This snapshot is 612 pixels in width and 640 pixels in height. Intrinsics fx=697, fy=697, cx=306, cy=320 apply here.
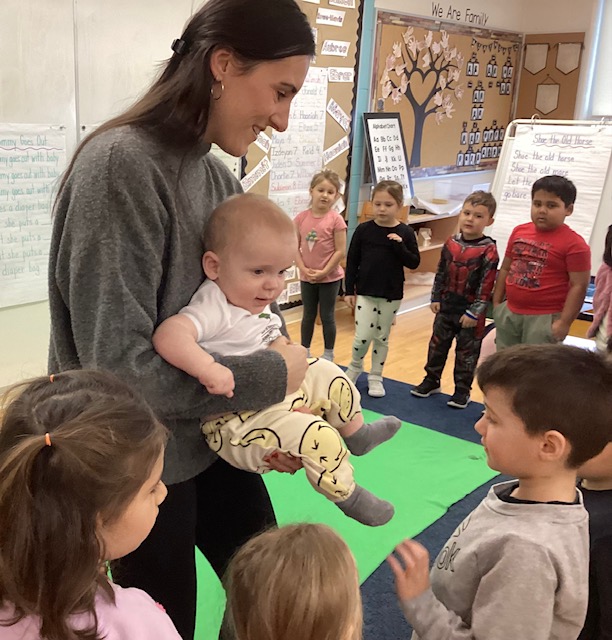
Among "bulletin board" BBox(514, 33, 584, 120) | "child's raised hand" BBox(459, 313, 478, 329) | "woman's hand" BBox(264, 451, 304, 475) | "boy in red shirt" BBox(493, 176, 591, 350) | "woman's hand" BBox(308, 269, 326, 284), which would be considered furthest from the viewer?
"bulletin board" BBox(514, 33, 584, 120)

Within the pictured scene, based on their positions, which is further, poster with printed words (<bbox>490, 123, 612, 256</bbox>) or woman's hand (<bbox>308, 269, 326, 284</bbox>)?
poster with printed words (<bbox>490, 123, 612, 256</bbox>)

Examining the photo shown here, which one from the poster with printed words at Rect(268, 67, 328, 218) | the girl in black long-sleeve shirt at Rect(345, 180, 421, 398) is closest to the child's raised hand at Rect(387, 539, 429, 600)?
the girl in black long-sleeve shirt at Rect(345, 180, 421, 398)

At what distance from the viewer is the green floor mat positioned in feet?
7.62

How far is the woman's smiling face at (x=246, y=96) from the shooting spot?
3.79 ft

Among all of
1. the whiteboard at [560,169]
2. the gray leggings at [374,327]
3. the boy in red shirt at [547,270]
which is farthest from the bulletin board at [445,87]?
the boy in red shirt at [547,270]

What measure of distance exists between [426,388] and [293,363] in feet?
9.43

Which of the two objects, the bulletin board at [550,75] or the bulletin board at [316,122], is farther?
the bulletin board at [550,75]

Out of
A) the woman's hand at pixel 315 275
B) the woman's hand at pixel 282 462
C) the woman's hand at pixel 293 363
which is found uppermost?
the woman's hand at pixel 293 363

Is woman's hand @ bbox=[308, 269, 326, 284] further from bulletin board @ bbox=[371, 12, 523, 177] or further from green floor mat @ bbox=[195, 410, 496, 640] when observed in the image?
bulletin board @ bbox=[371, 12, 523, 177]

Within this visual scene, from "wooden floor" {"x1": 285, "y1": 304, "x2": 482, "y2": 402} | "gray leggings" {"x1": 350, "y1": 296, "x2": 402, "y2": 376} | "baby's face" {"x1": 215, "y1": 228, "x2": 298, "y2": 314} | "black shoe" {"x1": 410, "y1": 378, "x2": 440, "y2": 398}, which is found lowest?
"wooden floor" {"x1": 285, "y1": 304, "x2": 482, "y2": 402}

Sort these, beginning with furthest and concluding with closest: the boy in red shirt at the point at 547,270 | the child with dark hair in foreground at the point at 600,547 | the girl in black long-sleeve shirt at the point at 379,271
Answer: the girl in black long-sleeve shirt at the point at 379,271 < the boy in red shirt at the point at 547,270 < the child with dark hair in foreground at the point at 600,547

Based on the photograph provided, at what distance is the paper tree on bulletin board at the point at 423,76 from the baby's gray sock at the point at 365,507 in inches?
181

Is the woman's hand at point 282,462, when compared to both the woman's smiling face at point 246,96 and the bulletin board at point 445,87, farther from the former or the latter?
the bulletin board at point 445,87

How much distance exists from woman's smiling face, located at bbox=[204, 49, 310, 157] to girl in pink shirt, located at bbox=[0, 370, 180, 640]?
51 centimetres
